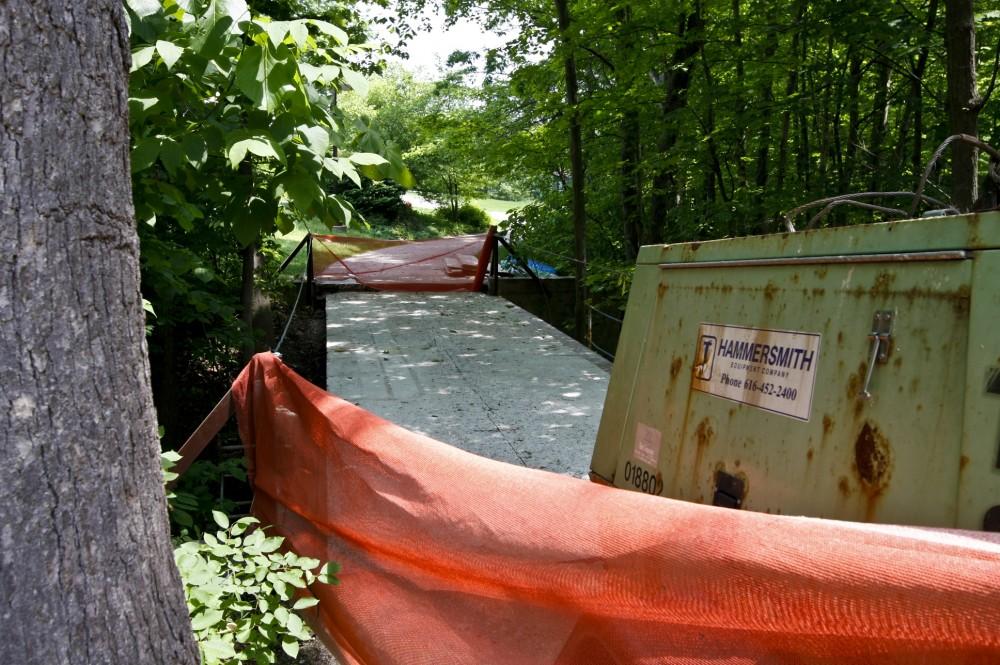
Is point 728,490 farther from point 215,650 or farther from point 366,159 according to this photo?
point 366,159

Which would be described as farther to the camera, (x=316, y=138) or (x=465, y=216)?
(x=465, y=216)

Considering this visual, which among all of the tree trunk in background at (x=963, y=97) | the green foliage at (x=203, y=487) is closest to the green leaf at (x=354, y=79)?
the green foliage at (x=203, y=487)

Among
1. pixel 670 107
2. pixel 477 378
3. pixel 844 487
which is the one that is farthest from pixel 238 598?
pixel 670 107

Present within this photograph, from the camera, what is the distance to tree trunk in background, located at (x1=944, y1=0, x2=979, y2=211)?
5723mm

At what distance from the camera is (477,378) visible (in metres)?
7.93

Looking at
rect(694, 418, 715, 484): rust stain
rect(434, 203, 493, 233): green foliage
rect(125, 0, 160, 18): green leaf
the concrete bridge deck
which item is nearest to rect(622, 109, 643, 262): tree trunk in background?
the concrete bridge deck

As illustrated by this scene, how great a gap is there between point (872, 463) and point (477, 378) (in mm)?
6179

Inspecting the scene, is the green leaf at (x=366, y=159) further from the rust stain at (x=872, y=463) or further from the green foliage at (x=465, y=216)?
the green foliage at (x=465, y=216)

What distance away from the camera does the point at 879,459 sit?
1.84 m

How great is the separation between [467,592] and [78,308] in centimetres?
124

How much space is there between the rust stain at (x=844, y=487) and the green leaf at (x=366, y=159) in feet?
7.37

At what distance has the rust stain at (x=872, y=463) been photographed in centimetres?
182

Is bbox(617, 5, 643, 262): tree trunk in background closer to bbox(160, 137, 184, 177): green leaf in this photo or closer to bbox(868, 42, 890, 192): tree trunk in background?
bbox(868, 42, 890, 192): tree trunk in background

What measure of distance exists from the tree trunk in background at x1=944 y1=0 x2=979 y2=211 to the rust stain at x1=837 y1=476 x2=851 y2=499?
4.71 meters
